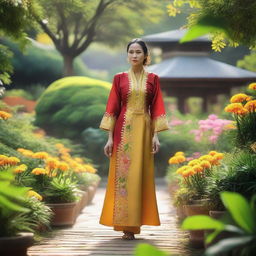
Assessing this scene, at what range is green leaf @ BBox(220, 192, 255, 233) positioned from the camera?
2.33 meters

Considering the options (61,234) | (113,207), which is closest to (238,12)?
(113,207)

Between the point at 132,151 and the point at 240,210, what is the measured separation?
3.62m

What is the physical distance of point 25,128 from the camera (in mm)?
10680

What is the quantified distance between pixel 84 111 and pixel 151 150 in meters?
9.82

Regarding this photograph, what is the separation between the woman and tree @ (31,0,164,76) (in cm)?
1529

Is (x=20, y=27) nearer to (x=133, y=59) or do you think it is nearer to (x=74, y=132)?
(x=133, y=59)

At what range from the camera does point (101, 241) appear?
584cm

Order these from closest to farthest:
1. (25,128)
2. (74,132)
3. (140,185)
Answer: (140,185)
(25,128)
(74,132)

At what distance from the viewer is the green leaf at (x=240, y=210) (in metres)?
2.33

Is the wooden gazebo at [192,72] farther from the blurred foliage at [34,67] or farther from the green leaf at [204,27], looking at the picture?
the green leaf at [204,27]

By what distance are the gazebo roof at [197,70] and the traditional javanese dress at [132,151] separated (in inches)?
529

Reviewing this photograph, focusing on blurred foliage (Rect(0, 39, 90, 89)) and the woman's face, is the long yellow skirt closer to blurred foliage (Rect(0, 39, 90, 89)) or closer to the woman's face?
the woman's face

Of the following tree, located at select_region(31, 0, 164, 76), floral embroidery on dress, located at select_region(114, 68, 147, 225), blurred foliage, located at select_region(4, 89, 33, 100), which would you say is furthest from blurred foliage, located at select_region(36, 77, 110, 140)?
floral embroidery on dress, located at select_region(114, 68, 147, 225)

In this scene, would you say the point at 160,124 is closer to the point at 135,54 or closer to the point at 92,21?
the point at 135,54
